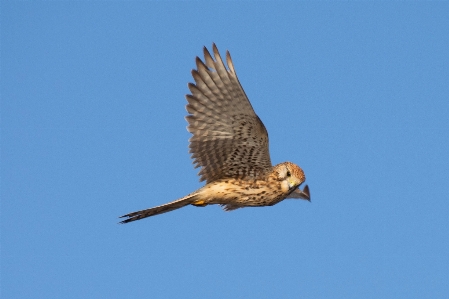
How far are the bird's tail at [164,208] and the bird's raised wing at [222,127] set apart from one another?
331 millimetres

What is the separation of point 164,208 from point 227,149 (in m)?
1.10

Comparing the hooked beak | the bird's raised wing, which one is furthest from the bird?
the hooked beak

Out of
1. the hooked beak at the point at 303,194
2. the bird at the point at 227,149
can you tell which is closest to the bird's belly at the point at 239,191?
the bird at the point at 227,149

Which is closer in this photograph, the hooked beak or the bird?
the bird

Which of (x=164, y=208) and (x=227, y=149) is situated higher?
(x=227, y=149)

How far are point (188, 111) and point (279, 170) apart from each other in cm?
142

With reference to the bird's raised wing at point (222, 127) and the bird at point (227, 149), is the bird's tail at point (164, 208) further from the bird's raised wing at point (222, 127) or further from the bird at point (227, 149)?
the bird's raised wing at point (222, 127)

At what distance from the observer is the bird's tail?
333 inches

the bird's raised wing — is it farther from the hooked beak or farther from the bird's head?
the hooked beak

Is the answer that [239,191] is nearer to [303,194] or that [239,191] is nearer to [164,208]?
[164,208]

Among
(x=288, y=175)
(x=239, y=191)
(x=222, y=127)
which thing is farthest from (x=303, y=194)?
(x=222, y=127)

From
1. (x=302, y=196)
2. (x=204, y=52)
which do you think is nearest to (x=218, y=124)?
(x=204, y=52)

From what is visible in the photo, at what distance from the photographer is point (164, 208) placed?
8609 mm

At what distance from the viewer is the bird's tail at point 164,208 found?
845cm
